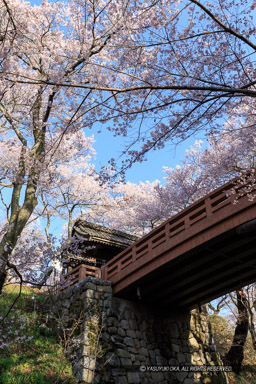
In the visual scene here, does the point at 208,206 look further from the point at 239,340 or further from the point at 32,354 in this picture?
the point at 239,340

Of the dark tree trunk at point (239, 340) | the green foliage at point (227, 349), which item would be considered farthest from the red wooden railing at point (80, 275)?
the green foliage at point (227, 349)

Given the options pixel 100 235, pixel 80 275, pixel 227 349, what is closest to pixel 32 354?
pixel 80 275

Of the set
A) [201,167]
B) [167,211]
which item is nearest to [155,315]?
[167,211]

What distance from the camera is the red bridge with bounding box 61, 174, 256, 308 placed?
8703 millimetres

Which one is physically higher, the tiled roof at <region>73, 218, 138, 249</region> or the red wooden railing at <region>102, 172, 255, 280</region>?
the tiled roof at <region>73, 218, 138, 249</region>

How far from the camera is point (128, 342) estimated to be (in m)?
10.6

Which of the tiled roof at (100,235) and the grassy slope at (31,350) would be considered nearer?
the grassy slope at (31,350)

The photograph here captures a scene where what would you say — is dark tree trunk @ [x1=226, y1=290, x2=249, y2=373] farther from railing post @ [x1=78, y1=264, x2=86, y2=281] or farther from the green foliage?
railing post @ [x1=78, y1=264, x2=86, y2=281]

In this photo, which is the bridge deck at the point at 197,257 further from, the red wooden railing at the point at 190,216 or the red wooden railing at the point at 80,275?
the red wooden railing at the point at 80,275

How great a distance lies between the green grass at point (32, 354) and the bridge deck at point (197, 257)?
8.54 feet

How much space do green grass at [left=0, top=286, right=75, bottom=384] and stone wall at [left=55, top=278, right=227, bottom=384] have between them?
45 centimetres

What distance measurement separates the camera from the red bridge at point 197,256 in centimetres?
870

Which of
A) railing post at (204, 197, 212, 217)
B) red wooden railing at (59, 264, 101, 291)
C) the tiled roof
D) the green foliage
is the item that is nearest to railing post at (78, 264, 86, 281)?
red wooden railing at (59, 264, 101, 291)

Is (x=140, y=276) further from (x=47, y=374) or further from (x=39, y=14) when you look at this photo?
(x=39, y=14)
